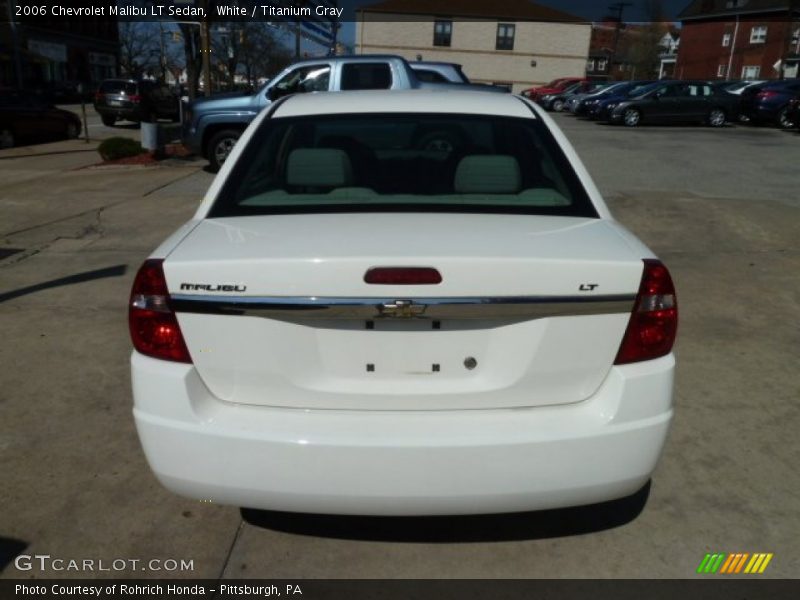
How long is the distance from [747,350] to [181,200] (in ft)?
25.4

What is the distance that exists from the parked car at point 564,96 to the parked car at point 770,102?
342 inches

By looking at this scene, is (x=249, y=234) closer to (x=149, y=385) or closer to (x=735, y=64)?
(x=149, y=385)

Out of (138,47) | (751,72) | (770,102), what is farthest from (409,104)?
(138,47)

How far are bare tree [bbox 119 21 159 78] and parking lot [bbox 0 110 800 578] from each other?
224 ft

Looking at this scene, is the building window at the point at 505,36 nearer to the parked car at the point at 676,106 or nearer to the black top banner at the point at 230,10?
the black top banner at the point at 230,10

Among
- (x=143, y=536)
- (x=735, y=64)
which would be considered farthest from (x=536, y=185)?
(x=735, y=64)

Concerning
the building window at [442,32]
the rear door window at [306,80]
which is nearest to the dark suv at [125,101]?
the rear door window at [306,80]

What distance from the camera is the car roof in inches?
129

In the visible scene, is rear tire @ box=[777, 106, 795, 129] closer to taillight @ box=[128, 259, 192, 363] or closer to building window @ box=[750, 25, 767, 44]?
taillight @ box=[128, 259, 192, 363]

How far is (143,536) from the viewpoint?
9.13 feet

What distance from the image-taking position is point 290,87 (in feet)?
39.3

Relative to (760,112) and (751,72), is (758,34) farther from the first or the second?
(760,112)

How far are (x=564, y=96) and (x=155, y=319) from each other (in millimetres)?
33670

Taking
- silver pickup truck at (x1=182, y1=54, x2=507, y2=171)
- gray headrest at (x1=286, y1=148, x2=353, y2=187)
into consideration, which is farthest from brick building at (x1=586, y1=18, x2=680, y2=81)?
gray headrest at (x1=286, y1=148, x2=353, y2=187)
